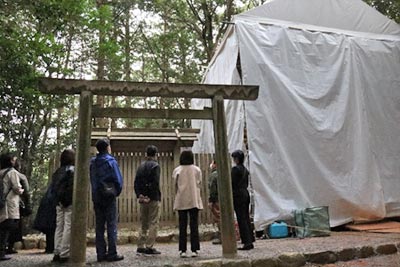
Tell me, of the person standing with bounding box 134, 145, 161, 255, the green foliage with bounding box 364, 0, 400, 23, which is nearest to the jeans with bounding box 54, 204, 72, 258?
the person standing with bounding box 134, 145, 161, 255

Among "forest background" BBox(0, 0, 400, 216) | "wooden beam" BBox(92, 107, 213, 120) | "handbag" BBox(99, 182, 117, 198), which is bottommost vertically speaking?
"handbag" BBox(99, 182, 117, 198)

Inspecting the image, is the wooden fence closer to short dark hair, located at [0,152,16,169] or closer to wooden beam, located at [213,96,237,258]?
wooden beam, located at [213,96,237,258]

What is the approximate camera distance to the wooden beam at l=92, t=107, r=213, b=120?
198 inches

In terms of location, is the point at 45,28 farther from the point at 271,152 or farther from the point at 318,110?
the point at 318,110

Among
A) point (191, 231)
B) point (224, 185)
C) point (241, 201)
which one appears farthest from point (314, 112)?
point (191, 231)

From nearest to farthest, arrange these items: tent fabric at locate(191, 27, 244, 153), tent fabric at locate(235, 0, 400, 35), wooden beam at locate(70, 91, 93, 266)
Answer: wooden beam at locate(70, 91, 93, 266)
tent fabric at locate(191, 27, 244, 153)
tent fabric at locate(235, 0, 400, 35)

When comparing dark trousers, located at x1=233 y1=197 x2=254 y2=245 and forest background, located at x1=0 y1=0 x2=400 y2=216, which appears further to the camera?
forest background, located at x1=0 y1=0 x2=400 y2=216

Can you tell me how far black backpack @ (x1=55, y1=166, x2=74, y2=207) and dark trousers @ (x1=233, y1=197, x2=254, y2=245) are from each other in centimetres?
248

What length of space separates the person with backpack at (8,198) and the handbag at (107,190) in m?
1.33

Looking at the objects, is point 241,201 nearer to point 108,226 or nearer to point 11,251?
point 108,226

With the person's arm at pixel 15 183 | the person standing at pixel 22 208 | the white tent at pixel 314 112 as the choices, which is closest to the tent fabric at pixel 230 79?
the white tent at pixel 314 112

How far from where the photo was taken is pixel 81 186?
14.8 feet

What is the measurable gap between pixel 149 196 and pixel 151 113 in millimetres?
1227

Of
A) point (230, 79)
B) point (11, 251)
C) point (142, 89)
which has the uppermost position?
point (230, 79)
